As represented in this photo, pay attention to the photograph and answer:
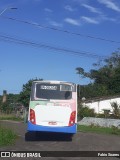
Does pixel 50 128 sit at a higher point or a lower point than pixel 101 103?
lower

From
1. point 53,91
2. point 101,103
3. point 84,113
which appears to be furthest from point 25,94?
point 53,91

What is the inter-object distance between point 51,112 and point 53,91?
1167mm

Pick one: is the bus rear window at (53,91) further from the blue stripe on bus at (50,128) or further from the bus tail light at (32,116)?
the blue stripe on bus at (50,128)

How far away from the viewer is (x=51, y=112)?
22.6 meters

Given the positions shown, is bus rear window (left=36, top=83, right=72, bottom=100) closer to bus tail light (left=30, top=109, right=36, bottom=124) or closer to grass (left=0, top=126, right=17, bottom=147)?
bus tail light (left=30, top=109, right=36, bottom=124)

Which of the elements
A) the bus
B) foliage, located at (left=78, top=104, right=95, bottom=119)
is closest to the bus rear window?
the bus

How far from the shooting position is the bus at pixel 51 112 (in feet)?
73.7

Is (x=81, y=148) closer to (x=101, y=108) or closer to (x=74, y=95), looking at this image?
(x=74, y=95)

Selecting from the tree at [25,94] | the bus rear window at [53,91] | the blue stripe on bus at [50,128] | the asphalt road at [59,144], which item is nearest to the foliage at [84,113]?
the tree at [25,94]

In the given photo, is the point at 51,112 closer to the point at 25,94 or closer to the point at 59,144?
the point at 59,144

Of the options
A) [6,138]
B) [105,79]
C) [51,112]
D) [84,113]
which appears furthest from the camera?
[105,79]

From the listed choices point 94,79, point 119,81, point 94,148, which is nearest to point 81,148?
point 94,148

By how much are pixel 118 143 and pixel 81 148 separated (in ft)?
9.65

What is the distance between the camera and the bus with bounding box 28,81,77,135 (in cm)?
2247
